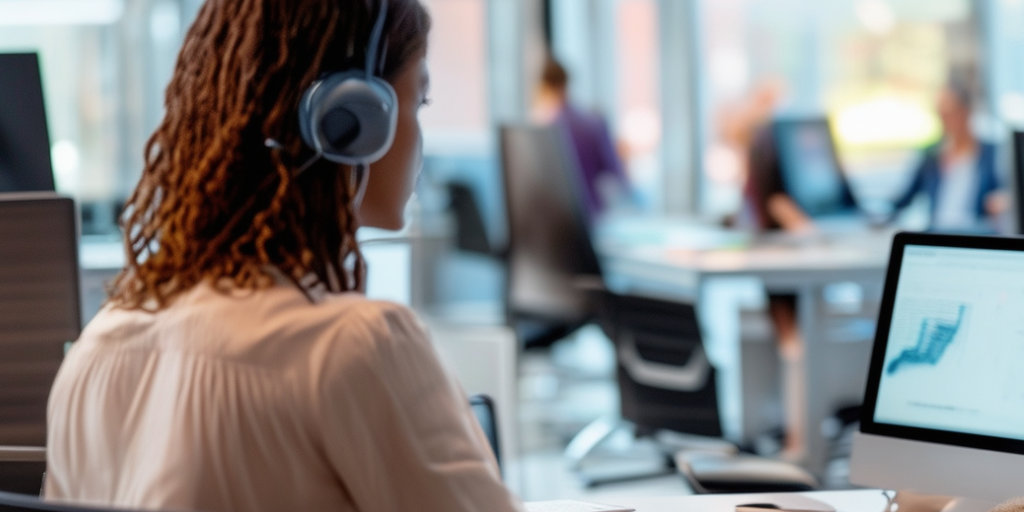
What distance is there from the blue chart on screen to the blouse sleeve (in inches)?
30.3

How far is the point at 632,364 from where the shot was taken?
3.54 meters

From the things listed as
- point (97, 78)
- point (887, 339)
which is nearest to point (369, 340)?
point (887, 339)

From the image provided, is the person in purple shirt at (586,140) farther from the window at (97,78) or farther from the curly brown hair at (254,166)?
the curly brown hair at (254,166)

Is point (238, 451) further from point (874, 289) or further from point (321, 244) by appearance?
point (874, 289)

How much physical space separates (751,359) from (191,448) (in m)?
3.38

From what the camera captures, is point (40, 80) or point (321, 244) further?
point (40, 80)

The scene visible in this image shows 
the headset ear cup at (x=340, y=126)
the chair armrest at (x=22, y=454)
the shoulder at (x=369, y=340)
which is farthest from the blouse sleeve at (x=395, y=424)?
the chair armrest at (x=22, y=454)

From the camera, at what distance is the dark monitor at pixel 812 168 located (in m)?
4.67

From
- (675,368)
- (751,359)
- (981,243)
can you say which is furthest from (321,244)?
(751,359)

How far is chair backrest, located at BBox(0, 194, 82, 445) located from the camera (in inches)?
70.2

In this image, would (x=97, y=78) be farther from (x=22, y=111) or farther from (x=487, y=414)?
(x=487, y=414)

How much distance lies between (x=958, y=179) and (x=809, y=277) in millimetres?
1669

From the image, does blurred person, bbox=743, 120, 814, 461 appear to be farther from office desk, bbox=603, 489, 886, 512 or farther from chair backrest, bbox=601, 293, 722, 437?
office desk, bbox=603, 489, 886, 512

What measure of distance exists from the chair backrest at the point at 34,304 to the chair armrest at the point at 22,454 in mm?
90
